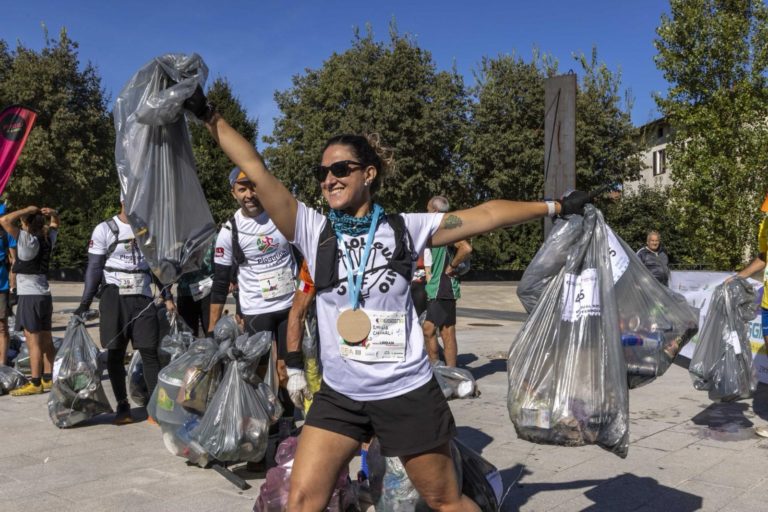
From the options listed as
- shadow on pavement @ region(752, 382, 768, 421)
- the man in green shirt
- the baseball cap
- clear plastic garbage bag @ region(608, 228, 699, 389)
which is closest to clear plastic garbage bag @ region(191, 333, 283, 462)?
the baseball cap

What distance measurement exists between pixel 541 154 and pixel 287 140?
1075 centimetres

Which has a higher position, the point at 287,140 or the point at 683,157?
the point at 287,140

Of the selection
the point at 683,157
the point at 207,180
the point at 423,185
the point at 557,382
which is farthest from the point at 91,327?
the point at 207,180

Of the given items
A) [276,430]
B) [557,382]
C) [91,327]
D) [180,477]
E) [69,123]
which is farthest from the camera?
[69,123]

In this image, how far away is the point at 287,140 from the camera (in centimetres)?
3259

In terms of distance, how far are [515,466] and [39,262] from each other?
517 centimetres

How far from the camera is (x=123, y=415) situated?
610cm

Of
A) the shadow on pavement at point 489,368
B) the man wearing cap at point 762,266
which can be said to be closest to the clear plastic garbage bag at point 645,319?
the man wearing cap at point 762,266

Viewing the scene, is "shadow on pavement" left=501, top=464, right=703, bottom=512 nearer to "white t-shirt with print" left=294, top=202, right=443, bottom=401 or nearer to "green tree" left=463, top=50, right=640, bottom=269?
"white t-shirt with print" left=294, top=202, right=443, bottom=401

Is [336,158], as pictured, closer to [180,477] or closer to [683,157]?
[180,477]

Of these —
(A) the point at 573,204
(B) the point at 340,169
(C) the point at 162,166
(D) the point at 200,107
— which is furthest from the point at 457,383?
(D) the point at 200,107

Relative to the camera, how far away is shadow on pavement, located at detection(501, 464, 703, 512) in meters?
3.96

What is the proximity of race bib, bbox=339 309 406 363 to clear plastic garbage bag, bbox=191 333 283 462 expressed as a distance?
196 cm

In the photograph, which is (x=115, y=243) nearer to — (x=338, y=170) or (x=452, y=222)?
(x=338, y=170)
